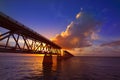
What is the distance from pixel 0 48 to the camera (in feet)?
95.8

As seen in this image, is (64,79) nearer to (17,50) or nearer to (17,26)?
(17,50)

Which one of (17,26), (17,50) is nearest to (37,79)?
(17,50)

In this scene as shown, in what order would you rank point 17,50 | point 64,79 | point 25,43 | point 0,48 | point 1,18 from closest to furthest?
point 1,18 → point 0,48 → point 64,79 → point 17,50 → point 25,43

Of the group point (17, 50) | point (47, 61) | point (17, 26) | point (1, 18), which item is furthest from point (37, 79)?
point (47, 61)

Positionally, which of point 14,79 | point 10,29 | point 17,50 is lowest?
point 14,79

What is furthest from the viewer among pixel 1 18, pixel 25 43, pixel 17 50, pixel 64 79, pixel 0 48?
pixel 25 43

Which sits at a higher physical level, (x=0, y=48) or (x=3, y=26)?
(x=3, y=26)

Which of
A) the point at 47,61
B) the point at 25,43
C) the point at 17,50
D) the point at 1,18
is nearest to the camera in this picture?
the point at 1,18

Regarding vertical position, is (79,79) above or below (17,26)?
below

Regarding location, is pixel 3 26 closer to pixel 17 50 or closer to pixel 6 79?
pixel 17 50

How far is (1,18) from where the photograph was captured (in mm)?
26344

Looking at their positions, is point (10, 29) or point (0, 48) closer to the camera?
point (0, 48)

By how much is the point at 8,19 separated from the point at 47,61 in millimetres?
60552

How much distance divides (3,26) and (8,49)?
5814mm
